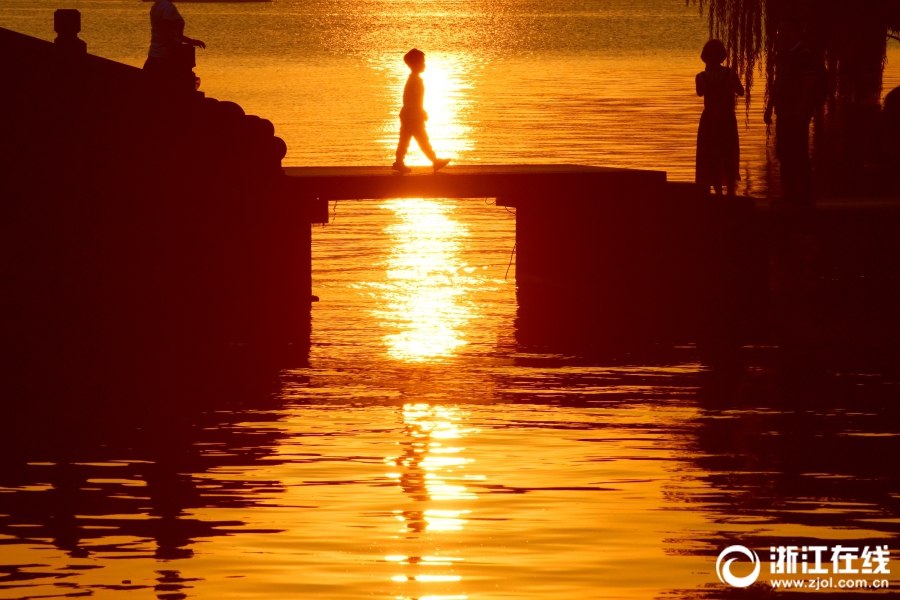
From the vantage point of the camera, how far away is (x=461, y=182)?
20766mm

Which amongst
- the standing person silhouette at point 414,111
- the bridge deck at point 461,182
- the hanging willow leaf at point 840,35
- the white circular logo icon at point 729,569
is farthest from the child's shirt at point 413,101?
the hanging willow leaf at point 840,35

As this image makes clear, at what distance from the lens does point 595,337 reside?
747 inches

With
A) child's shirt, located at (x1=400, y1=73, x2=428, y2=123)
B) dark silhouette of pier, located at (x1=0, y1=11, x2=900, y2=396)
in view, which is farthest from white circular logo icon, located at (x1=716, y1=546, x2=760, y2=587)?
child's shirt, located at (x1=400, y1=73, x2=428, y2=123)

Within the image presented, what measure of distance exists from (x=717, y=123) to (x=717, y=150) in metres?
0.37

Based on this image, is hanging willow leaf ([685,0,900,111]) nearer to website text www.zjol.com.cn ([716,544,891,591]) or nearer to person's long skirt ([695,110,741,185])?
person's long skirt ([695,110,741,185])

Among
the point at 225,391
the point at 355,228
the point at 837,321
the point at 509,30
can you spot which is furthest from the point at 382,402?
the point at 509,30

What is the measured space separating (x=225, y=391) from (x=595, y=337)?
13.5 ft

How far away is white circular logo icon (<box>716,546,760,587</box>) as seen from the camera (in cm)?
1046

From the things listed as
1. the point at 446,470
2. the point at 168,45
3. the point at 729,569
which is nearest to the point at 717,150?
the point at 168,45

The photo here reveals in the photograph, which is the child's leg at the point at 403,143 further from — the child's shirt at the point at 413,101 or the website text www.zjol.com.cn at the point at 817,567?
the website text www.zjol.com.cn at the point at 817,567

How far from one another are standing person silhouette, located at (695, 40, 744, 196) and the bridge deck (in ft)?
1.71

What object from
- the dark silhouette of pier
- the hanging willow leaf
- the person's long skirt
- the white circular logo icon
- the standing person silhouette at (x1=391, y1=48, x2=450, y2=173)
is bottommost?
the white circular logo icon

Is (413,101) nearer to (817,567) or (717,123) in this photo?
(717,123)

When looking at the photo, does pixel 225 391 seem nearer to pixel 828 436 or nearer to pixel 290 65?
pixel 828 436
